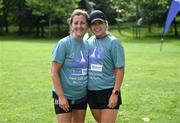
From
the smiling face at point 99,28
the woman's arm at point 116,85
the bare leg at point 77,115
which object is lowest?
the bare leg at point 77,115

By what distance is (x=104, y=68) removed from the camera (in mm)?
5223

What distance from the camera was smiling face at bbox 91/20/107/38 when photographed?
524 centimetres

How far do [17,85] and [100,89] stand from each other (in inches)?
317

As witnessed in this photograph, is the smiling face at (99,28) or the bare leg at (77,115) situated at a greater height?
the smiling face at (99,28)

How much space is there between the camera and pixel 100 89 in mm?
5273

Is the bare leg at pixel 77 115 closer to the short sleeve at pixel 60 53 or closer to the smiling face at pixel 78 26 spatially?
the short sleeve at pixel 60 53

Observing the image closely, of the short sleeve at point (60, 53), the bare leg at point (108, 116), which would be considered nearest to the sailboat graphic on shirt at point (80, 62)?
the short sleeve at point (60, 53)

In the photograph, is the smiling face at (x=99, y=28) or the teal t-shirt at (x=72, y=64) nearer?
the teal t-shirt at (x=72, y=64)

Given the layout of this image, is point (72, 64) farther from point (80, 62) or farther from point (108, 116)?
point (108, 116)

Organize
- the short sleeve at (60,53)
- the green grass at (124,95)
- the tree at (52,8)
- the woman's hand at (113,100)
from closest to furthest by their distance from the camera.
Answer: the short sleeve at (60,53) < the woman's hand at (113,100) < the green grass at (124,95) < the tree at (52,8)

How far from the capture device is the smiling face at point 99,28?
17.2ft

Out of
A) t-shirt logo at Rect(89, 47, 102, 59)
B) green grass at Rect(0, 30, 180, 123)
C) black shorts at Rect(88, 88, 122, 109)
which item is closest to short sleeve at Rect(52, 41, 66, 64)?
t-shirt logo at Rect(89, 47, 102, 59)

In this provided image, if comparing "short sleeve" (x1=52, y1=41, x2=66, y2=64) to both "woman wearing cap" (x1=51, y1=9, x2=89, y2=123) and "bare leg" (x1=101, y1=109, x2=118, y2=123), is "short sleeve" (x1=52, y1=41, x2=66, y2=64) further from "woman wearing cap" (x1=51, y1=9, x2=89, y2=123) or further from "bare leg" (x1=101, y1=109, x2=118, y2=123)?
"bare leg" (x1=101, y1=109, x2=118, y2=123)

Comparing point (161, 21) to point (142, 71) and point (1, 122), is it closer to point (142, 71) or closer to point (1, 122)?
point (142, 71)
